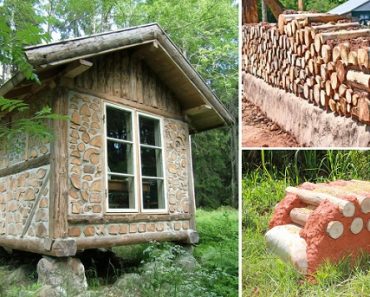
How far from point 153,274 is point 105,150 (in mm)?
1806

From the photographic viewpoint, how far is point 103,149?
6164mm

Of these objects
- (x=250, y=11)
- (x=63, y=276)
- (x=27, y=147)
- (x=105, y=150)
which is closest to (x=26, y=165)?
Answer: (x=27, y=147)

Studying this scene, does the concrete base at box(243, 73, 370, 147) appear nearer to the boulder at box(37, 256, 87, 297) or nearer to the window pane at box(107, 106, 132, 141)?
the window pane at box(107, 106, 132, 141)

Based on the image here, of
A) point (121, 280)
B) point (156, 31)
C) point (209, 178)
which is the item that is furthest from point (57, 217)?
point (209, 178)

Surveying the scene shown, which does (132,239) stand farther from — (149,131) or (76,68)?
(76,68)

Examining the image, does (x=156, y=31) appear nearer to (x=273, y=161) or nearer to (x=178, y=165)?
(x=178, y=165)

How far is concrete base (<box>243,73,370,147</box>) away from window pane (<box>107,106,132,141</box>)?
1887mm

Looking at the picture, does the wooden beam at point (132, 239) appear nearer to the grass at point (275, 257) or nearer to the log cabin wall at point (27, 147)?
the log cabin wall at point (27, 147)

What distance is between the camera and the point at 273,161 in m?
3.36

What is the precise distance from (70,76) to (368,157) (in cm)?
382

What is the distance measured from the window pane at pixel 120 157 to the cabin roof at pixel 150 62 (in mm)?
1280

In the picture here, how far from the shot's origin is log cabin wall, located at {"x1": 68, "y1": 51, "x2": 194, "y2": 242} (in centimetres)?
579

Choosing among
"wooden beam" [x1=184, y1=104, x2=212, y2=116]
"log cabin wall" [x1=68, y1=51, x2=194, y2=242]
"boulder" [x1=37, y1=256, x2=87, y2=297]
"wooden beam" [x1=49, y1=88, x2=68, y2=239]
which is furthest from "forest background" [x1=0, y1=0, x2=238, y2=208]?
"boulder" [x1=37, y1=256, x2=87, y2=297]

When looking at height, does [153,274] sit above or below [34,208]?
below
